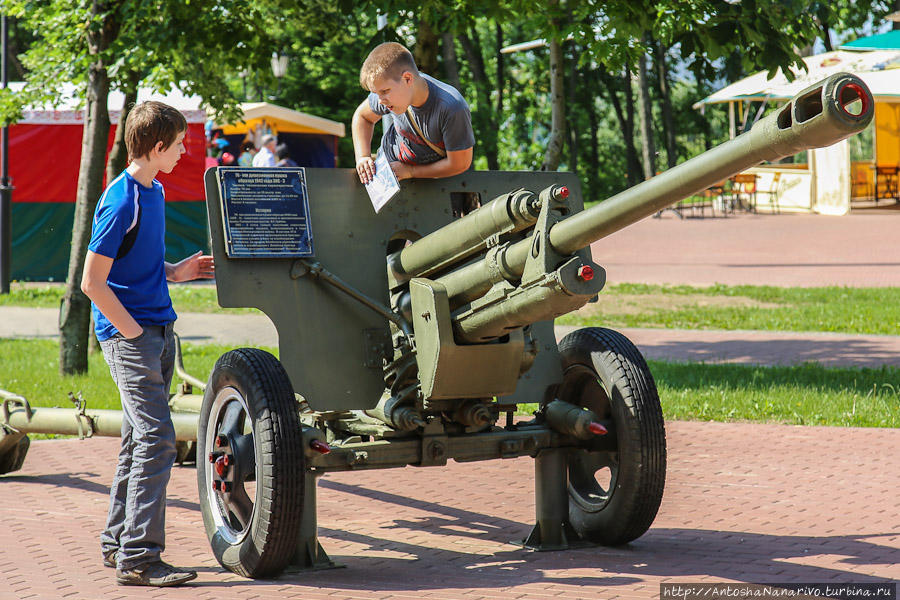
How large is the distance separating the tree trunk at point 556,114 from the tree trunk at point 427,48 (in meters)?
1.25

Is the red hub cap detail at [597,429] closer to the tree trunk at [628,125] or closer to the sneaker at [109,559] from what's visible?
the sneaker at [109,559]

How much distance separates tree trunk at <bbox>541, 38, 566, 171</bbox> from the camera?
34.1 feet

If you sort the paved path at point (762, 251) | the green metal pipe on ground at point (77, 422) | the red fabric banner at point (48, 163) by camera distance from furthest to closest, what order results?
the red fabric banner at point (48, 163)
the paved path at point (762, 251)
the green metal pipe on ground at point (77, 422)

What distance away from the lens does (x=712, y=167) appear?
12.1ft

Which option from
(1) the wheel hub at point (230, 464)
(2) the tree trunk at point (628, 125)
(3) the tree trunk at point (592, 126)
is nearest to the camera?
(1) the wheel hub at point (230, 464)

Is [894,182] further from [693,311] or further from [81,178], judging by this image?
[81,178]

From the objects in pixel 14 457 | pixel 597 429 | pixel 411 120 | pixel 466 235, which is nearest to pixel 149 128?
pixel 411 120

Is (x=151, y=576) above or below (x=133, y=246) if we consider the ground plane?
below

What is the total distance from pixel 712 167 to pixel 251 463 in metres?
2.17

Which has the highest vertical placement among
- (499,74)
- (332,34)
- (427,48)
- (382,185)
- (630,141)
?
(499,74)

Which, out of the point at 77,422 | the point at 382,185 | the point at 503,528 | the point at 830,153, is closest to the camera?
the point at 382,185

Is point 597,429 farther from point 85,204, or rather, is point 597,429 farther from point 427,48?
point 85,204

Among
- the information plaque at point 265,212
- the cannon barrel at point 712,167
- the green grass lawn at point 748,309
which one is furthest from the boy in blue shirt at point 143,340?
the green grass lawn at point 748,309

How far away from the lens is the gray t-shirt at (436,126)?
16.2 feet
